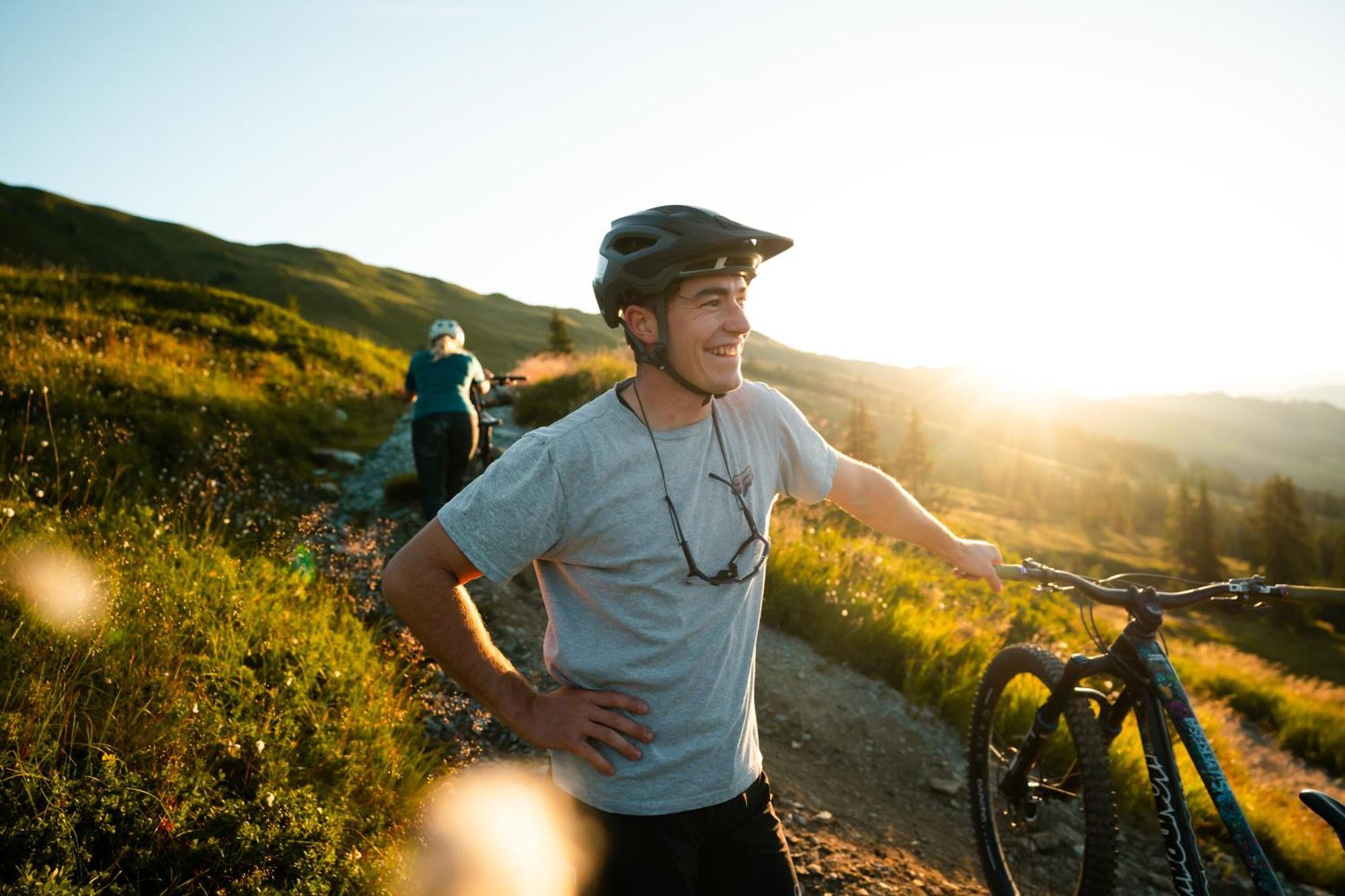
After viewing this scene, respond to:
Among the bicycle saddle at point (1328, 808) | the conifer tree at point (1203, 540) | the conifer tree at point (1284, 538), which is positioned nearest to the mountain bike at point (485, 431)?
the bicycle saddle at point (1328, 808)

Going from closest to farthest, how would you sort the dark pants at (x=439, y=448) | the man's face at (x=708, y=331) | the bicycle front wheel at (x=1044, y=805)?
the man's face at (x=708, y=331) < the bicycle front wheel at (x=1044, y=805) < the dark pants at (x=439, y=448)

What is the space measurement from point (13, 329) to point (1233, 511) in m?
121

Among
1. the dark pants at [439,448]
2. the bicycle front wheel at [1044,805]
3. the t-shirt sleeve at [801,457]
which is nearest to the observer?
the t-shirt sleeve at [801,457]

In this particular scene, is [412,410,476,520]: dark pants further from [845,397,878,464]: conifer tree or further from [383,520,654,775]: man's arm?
[845,397,878,464]: conifer tree

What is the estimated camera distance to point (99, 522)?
4637 millimetres

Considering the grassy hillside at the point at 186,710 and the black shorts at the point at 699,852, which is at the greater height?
the black shorts at the point at 699,852

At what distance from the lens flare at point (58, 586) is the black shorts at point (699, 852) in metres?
2.81

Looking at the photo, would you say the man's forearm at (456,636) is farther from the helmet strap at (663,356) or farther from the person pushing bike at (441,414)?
the person pushing bike at (441,414)

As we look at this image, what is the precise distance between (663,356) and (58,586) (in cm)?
355

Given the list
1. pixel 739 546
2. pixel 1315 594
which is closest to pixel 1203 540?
pixel 1315 594

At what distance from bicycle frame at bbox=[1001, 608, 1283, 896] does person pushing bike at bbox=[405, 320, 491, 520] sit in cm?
698

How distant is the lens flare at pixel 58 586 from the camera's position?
3.32 metres

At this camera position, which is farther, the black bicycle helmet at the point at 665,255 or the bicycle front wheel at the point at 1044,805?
the bicycle front wheel at the point at 1044,805

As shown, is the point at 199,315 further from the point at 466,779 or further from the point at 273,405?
the point at 466,779
